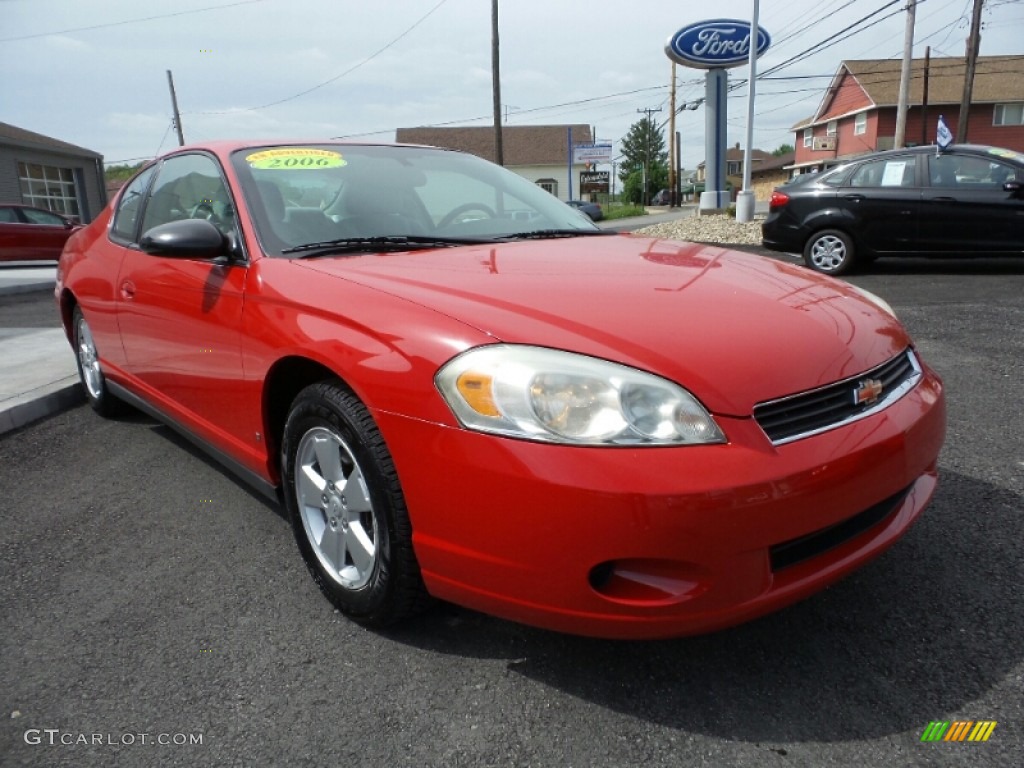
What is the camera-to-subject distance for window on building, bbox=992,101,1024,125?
4000 cm

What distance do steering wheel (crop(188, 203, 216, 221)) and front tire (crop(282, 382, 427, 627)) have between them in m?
1.14

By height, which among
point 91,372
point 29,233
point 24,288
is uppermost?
point 29,233

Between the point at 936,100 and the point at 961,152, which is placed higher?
the point at 936,100

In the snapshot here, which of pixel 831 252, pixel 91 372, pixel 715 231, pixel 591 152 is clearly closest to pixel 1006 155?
pixel 831 252

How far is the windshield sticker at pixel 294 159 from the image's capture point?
9.36 feet

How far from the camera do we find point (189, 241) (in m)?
2.46

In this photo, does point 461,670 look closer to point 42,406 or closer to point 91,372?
point 91,372

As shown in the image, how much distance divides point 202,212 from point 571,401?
81.4 inches

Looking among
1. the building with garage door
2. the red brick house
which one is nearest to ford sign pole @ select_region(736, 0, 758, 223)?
the building with garage door

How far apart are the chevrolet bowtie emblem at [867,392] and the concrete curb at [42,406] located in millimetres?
4292

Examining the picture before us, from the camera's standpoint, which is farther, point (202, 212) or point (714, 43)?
point (714, 43)

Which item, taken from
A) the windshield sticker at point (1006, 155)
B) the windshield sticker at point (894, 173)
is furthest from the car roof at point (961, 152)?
the windshield sticker at point (894, 173)

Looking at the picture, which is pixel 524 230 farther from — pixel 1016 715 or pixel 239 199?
pixel 1016 715

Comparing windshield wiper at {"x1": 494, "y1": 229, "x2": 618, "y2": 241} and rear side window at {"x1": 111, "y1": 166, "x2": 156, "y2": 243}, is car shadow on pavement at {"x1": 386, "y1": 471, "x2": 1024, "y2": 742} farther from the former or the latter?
rear side window at {"x1": 111, "y1": 166, "x2": 156, "y2": 243}
